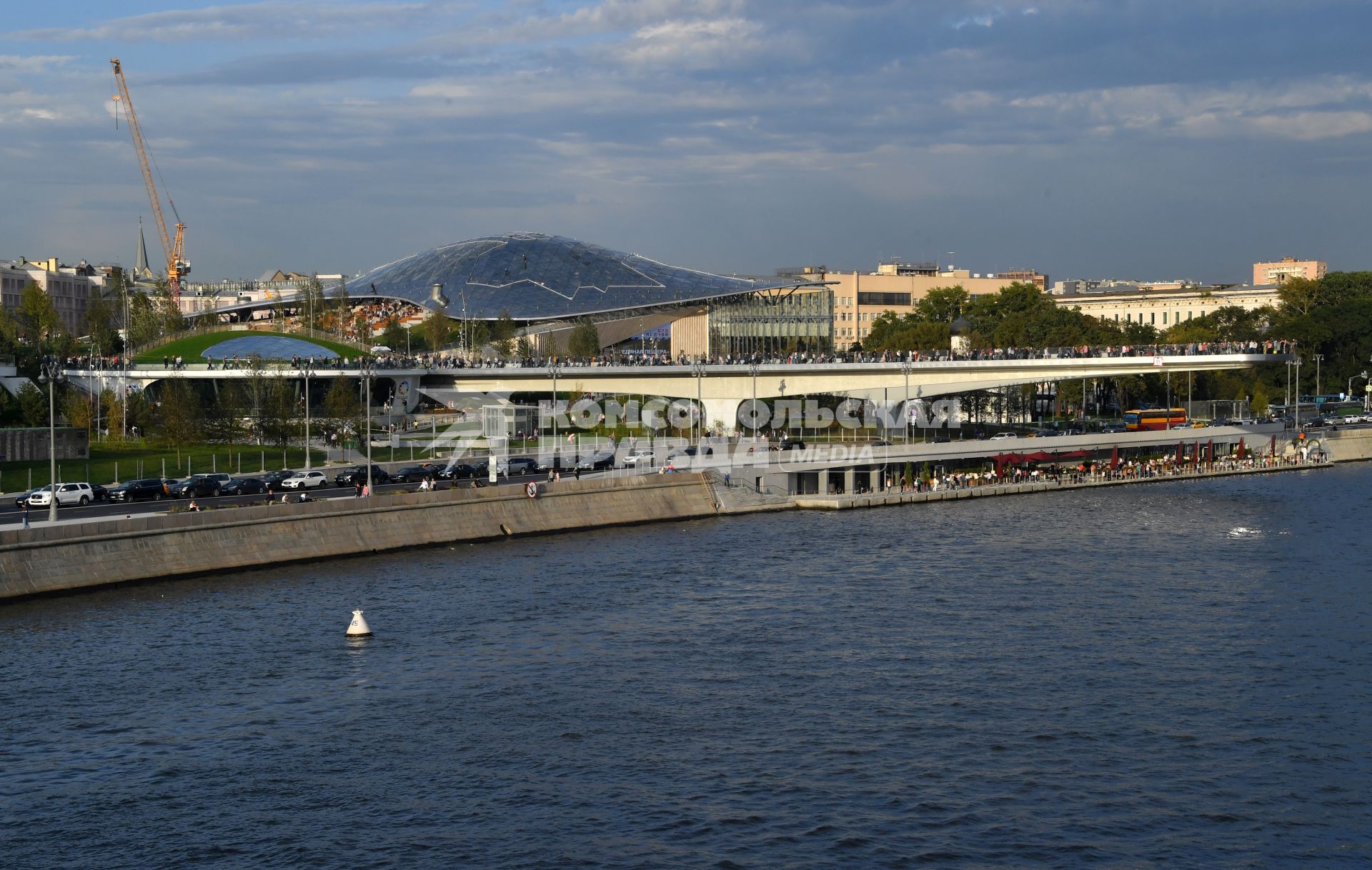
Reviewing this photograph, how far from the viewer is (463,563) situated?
136 feet

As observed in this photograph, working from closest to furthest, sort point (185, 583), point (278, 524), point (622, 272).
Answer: point (185, 583)
point (278, 524)
point (622, 272)

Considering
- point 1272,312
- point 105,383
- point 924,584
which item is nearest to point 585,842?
point 924,584

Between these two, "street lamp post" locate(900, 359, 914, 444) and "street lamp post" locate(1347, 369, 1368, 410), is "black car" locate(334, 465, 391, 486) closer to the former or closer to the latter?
"street lamp post" locate(900, 359, 914, 444)

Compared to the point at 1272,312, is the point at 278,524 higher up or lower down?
lower down

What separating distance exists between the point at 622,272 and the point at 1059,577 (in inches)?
2797

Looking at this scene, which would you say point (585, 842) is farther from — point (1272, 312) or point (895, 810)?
point (1272, 312)

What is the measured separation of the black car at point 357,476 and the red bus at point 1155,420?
150 ft

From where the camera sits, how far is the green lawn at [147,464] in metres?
51.0

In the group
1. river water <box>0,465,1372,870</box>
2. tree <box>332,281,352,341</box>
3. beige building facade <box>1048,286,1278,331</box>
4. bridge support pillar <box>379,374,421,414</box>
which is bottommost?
river water <box>0,465,1372,870</box>

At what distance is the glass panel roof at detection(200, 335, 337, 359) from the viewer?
84.8 m

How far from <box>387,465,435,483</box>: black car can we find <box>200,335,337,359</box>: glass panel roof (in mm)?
29483

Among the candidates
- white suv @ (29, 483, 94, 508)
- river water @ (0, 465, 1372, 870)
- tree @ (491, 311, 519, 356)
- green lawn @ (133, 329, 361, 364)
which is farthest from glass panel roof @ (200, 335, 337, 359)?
river water @ (0, 465, 1372, 870)

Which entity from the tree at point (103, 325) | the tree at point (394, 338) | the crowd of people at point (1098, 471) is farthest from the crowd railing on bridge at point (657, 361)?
the tree at point (394, 338)

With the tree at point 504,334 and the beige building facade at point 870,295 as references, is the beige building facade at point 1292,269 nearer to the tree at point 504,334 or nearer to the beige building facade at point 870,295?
the beige building facade at point 870,295
